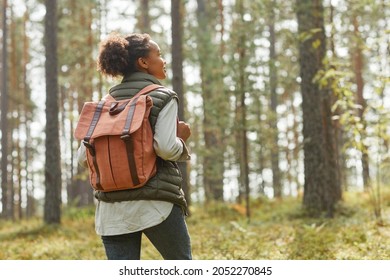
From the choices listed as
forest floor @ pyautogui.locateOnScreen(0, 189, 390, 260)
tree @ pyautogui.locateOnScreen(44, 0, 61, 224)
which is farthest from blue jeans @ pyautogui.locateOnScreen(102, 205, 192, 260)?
tree @ pyautogui.locateOnScreen(44, 0, 61, 224)

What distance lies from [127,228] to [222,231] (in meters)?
7.00

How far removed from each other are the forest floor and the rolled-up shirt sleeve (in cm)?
388

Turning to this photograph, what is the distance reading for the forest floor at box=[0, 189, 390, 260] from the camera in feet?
24.4

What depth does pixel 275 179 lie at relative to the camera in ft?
79.0

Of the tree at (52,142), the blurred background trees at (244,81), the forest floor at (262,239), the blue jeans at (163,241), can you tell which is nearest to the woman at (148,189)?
the blue jeans at (163,241)

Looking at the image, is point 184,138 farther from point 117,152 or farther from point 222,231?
point 222,231

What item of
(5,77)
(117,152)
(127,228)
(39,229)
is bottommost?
(39,229)

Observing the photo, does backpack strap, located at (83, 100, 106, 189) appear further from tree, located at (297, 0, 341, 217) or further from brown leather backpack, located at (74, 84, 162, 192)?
tree, located at (297, 0, 341, 217)

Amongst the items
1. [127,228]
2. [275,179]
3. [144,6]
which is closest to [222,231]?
[127,228]

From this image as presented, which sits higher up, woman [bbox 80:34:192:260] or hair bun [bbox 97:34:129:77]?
hair bun [bbox 97:34:129:77]

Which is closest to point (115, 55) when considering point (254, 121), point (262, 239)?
point (262, 239)
